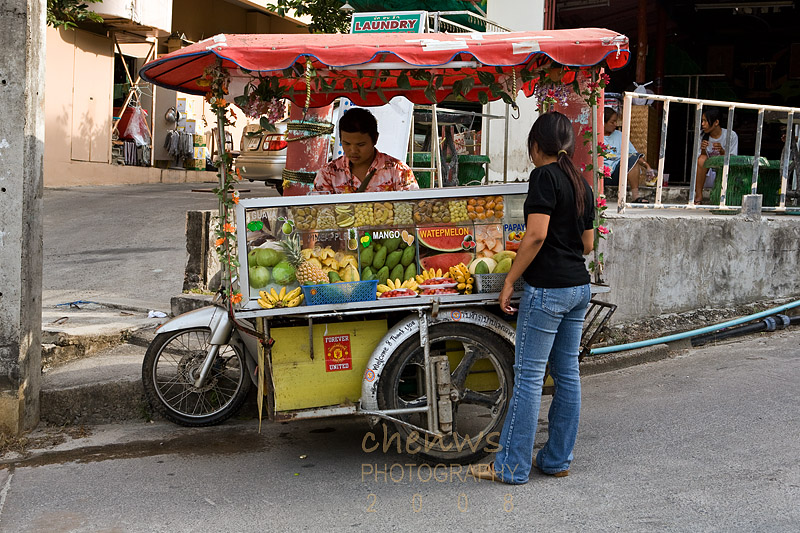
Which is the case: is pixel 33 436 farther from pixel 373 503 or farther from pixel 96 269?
pixel 96 269

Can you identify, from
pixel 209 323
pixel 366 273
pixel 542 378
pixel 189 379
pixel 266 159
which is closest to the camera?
pixel 542 378

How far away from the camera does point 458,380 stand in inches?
176

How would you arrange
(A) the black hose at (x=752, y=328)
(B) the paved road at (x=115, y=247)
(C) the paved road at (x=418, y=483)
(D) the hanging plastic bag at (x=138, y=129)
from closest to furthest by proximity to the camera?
(C) the paved road at (x=418, y=483) → (A) the black hose at (x=752, y=328) → (B) the paved road at (x=115, y=247) → (D) the hanging plastic bag at (x=138, y=129)

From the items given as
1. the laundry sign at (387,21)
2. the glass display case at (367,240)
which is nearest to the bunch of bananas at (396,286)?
the glass display case at (367,240)

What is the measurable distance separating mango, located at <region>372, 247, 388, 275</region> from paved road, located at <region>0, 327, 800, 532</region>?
1088 millimetres

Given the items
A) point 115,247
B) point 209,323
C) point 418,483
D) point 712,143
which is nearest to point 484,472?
point 418,483

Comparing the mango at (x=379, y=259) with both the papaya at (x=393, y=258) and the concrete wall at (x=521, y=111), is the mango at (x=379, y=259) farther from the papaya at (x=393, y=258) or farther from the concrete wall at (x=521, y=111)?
the concrete wall at (x=521, y=111)

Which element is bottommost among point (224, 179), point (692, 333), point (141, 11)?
point (692, 333)

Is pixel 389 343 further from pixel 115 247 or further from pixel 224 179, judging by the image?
pixel 115 247

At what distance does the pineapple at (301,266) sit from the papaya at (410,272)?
1.46ft

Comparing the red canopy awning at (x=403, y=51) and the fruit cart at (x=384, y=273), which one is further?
the fruit cart at (x=384, y=273)

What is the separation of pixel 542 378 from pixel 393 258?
1.02 meters

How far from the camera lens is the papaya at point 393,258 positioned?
14.7 ft

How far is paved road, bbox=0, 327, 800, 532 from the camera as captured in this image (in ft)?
12.4
